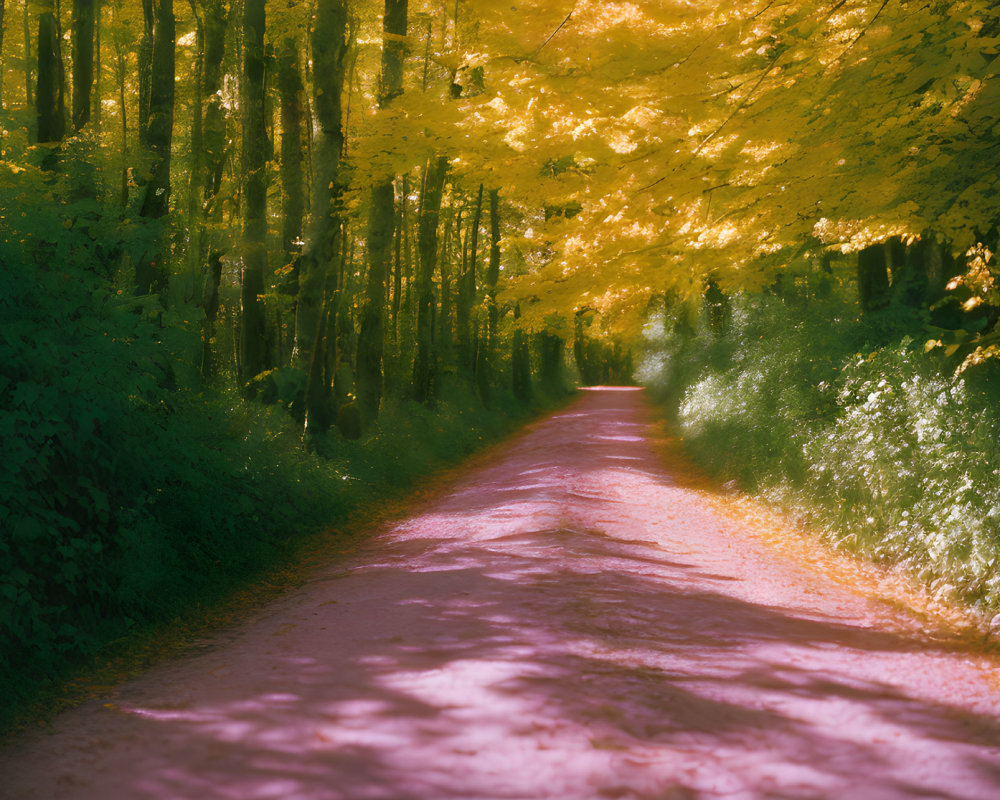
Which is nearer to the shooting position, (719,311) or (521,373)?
(719,311)

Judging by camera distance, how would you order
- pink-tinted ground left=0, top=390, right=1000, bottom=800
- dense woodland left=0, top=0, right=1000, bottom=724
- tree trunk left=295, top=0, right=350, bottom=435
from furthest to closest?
tree trunk left=295, top=0, right=350, bottom=435, dense woodland left=0, top=0, right=1000, bottom=724, pink-tinted ground left=0, top=390, right=1000, bottom=800

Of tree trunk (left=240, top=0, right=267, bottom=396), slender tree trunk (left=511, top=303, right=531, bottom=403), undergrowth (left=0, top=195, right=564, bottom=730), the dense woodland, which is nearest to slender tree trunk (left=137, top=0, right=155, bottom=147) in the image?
the dense woodland

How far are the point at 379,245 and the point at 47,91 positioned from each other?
636cm

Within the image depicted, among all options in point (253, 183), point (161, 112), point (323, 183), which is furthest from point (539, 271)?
point (161, 112)

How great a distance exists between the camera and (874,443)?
959 centimetres

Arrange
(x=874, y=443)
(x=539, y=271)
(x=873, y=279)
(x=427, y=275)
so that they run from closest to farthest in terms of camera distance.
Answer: (x=874, y=443) < (x=539, y=271) < (x=873, y=279) < (x=427, y=275)

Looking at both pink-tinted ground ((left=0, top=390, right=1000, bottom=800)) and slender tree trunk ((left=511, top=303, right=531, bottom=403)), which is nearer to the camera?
pink-tinted ground ((left=0, top=390, right=1000, bottom=800))

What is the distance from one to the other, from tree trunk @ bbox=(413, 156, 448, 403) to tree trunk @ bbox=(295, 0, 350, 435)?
6250 mm

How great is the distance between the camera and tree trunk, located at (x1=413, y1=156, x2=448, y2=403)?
2066 cm

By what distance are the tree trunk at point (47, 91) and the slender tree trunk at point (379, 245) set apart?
548 cm

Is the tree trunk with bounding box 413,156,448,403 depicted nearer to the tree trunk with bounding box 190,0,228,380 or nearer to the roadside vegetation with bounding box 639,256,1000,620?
the tree trunk with bounding box 190,0,228,380

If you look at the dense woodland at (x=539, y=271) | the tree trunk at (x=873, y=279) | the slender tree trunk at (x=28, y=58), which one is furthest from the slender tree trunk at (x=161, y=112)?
the slender tree trunk at (x=28, y=58)

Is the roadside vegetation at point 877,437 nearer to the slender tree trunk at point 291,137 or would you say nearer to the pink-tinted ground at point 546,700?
the pink-tinted ground at point 546,700

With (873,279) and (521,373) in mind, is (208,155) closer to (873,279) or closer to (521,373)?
(873,279)
